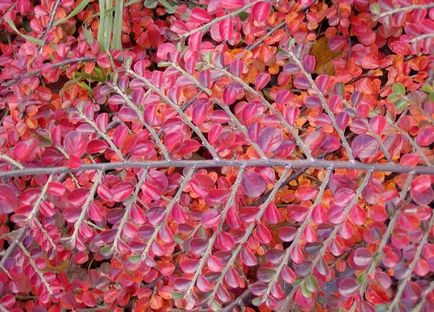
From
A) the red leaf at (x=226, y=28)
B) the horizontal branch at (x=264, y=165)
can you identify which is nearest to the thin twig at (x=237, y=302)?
the horizontal branch at (x=264, y=165)

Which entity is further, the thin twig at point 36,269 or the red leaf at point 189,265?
the thin twig at point 36,269

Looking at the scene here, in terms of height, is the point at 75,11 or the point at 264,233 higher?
the point at 75,11

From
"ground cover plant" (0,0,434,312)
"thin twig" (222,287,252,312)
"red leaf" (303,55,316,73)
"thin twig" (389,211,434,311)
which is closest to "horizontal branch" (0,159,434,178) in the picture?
"ground cover plant" (0,0,434,312)

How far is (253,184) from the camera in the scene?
1041 mm

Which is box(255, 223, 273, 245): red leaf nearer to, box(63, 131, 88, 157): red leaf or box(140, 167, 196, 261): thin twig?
box(140, 167, 196, 261): thin twig

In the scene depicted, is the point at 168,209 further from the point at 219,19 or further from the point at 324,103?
the point at 219,19

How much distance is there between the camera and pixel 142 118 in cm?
115

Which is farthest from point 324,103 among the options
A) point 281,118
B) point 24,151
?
point 24,151

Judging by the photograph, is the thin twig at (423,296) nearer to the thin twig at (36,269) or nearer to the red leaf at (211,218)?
the red leaf at (211,218)

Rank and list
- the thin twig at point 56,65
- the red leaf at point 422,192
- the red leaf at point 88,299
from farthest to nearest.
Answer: the thin twig at point 56,65, the red leaf at point 88,299, the red leaf at point 422,192

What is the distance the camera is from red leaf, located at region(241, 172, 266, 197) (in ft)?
3.41

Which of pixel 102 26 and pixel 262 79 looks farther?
pixel 102 26

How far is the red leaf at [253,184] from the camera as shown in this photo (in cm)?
104

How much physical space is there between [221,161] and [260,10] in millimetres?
381
